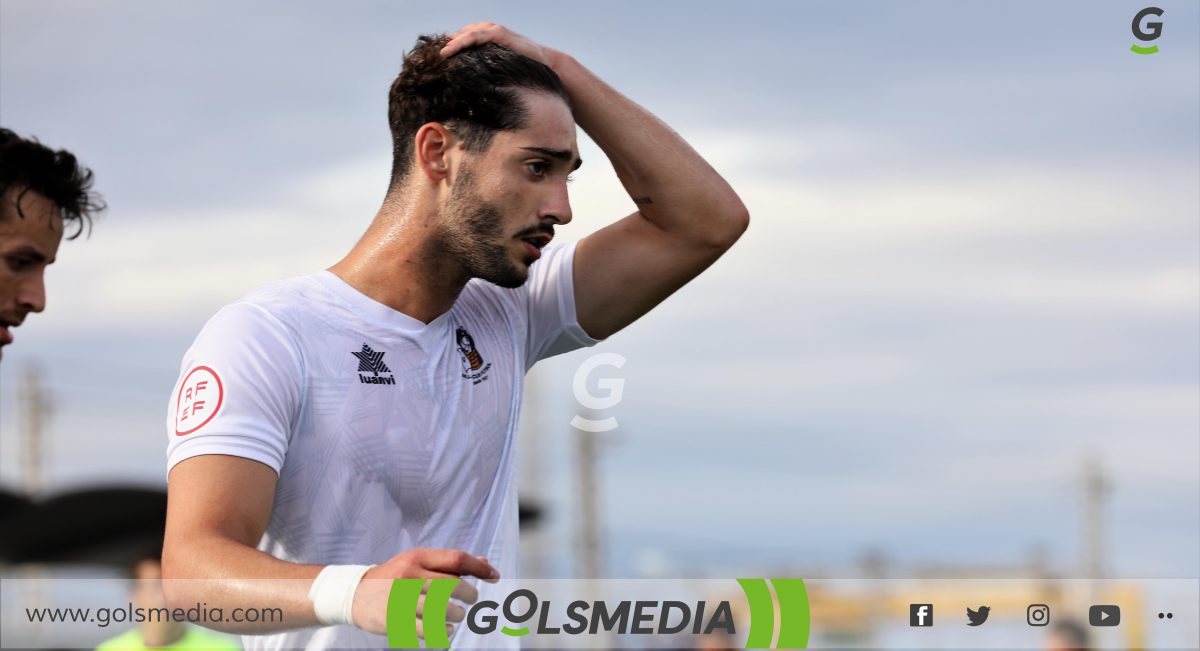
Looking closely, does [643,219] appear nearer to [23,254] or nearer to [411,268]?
[411,268]

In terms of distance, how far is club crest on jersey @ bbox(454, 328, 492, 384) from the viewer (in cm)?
441

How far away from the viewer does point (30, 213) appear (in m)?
4.23

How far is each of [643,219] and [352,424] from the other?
4.27 feet

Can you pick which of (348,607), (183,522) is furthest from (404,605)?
(183,522)

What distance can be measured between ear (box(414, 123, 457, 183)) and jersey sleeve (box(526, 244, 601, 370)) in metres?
0.65

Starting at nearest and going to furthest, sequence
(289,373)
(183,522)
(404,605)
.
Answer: (404,605) → (183,522) → (289,373)

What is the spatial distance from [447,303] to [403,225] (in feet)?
0.86

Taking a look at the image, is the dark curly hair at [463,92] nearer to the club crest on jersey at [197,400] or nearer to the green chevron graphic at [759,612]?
the club crest on jersey at [197,400]

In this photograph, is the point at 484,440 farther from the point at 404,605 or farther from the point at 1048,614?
the point at 1048,614

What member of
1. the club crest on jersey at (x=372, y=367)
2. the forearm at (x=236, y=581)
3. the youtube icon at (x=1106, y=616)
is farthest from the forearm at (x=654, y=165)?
the forearm at (x=236, y=581)

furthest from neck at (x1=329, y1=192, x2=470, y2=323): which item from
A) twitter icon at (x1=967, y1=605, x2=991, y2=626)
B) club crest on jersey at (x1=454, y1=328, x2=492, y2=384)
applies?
twitter icon at (x1=967, y1=605, x2=991, y2=626)

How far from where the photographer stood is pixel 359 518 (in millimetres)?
4078

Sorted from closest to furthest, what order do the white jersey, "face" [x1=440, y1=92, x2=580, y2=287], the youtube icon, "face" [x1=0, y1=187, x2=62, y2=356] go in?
the white jersey
"face" [x1=0, y1=187, x2=62, y2=356]
"face" [x1=440, y1=92, x2=580, y2=287]
the youtube icon

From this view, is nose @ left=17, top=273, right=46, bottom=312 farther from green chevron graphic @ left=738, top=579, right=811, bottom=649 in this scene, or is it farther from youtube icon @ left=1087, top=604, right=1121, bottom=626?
youtube icon @ left=1087, top=604, right=1121, bottom=626
